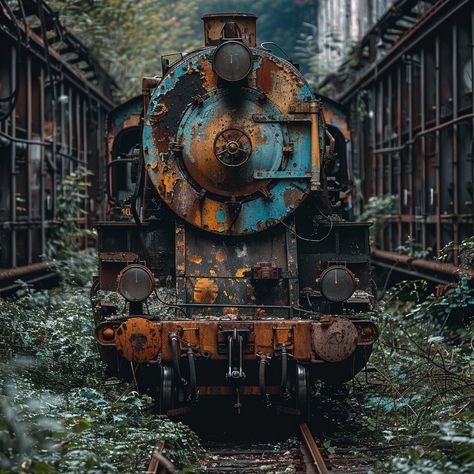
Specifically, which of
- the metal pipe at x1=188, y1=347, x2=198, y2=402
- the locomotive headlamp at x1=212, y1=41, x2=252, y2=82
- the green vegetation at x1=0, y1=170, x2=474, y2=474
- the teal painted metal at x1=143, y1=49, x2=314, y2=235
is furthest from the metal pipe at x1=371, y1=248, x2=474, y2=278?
the metal pipe at x1=188, y1=347, x2=198, y2=402

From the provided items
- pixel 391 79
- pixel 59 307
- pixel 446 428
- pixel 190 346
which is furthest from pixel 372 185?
pixel 446 428

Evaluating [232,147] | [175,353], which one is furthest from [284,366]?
[232,147]

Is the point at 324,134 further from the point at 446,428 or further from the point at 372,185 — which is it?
the point at 372,185

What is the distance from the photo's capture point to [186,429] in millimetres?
7535

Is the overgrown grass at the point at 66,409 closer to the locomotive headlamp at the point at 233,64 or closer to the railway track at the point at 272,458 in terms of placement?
the railway track at the point at 272,458

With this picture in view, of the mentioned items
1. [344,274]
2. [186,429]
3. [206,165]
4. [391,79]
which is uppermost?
[391,79]

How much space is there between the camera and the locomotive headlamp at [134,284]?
26.0 feet

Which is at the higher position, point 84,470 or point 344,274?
point 344,274

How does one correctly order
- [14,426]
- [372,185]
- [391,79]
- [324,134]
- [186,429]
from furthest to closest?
[372,185]
[391,79]
[324,134]
[186,429]
[14,426]

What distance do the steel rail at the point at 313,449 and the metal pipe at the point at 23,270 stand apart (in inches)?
224

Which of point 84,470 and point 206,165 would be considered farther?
point 206,165

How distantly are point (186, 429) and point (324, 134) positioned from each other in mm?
2925

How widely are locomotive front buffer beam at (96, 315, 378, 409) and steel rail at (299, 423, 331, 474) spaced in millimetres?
350

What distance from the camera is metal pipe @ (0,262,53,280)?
12906 mm
